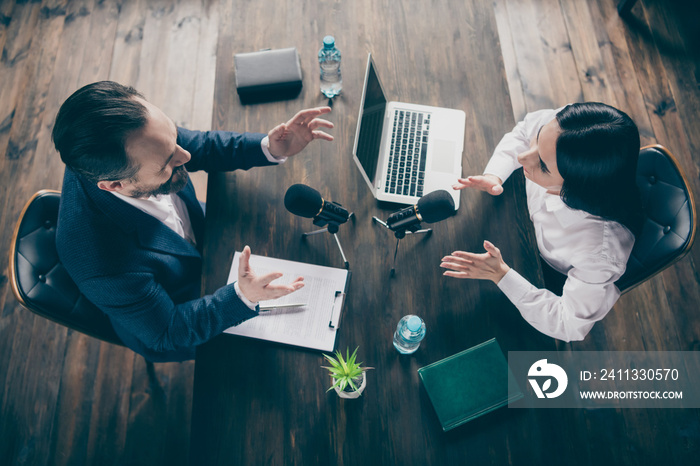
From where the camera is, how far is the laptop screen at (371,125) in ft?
4.53

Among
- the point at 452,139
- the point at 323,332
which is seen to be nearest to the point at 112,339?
the point at 323,332

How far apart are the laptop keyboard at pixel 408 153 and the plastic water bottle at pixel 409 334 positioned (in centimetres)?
50

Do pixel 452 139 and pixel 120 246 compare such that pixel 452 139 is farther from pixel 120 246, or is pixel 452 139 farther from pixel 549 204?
pixel 120 246

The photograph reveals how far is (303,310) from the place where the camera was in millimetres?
1388

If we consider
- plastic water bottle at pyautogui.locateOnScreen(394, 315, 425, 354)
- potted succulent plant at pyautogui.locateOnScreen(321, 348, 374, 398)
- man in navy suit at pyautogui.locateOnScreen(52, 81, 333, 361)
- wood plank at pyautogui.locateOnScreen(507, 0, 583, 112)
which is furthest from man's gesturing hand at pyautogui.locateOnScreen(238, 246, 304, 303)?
wood plank at pyautogui.locateOnScreen(507, 0, 583, 112)

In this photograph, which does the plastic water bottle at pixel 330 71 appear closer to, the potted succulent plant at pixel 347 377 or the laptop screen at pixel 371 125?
the laptop screen at pixel 371 125

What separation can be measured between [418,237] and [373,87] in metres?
0.55

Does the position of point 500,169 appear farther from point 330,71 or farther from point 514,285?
point 330,71

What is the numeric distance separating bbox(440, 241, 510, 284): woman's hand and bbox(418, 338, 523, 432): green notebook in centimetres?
23

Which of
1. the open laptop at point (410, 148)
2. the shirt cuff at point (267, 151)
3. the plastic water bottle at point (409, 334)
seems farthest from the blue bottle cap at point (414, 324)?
the shirt cuff at point (267, 151)

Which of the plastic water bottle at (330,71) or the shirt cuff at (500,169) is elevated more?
the plastic water bottle at (330,71)

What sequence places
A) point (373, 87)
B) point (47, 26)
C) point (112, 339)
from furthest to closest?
point (47, 26) → point (112, 339) → point (373, 87)

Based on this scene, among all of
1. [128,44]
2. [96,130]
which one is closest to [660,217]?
[96,130]

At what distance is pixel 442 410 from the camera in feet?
4.17
